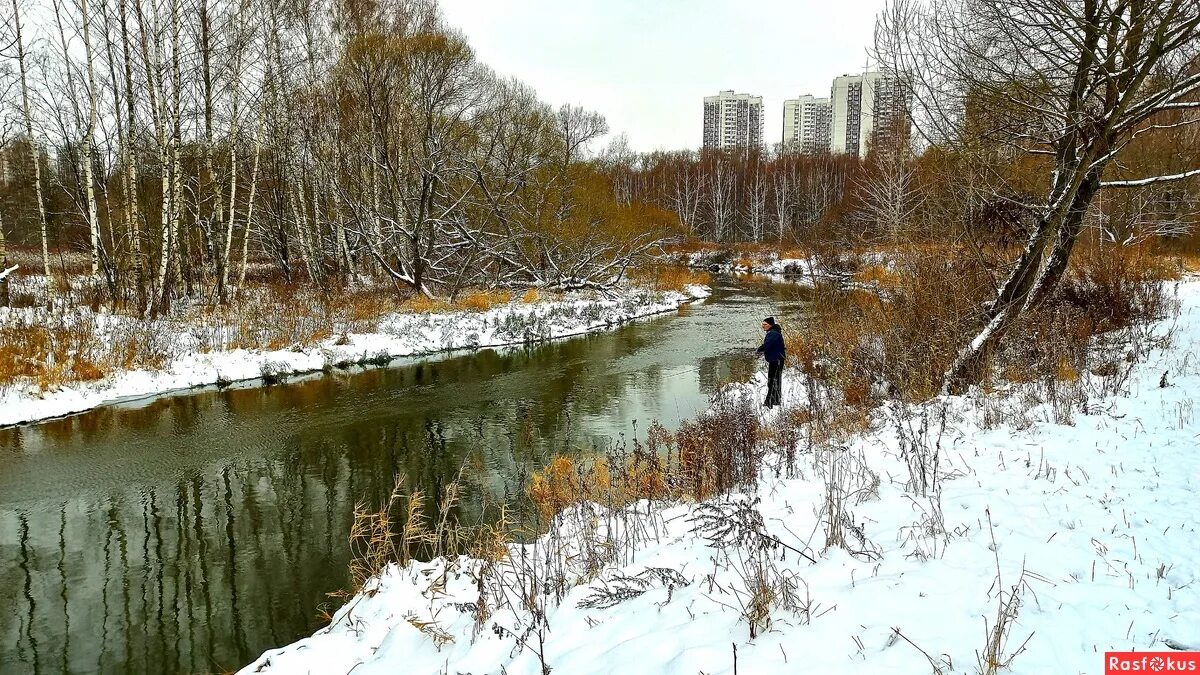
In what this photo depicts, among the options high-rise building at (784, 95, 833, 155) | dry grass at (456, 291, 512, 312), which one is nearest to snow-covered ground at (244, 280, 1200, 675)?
dry grass at (456, 291, 512, 312)

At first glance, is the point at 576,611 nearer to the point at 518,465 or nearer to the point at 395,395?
the point at 518,465

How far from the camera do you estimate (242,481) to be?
25.5 ft

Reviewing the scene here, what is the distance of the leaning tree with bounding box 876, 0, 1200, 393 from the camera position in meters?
5.93

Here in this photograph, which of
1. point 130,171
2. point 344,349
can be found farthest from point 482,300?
point 130,171

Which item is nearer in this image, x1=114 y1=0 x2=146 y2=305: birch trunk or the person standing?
the person standing

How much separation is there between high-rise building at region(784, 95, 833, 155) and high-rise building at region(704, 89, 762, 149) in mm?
7186

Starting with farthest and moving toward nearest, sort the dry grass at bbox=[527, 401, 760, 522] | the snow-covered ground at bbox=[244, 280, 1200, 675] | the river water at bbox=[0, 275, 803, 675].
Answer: the dry grass at bbox=[527, 401, 760, 522] → the river water at bbox=[0, 275, 803, 675] → the snow-covered ground at bbox=[244, 280, 1200, 675]

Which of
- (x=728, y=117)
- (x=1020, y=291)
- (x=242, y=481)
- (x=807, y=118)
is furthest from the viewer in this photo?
(x=807, y=118)

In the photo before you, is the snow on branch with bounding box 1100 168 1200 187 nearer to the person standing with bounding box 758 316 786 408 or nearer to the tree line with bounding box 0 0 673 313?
the person standing with bounding box 758 316 786 408

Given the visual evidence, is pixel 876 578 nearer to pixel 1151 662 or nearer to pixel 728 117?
pixel 1151 662

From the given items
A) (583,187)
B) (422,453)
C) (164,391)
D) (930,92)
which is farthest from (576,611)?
(583,187)

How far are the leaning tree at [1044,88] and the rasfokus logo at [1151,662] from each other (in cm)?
530

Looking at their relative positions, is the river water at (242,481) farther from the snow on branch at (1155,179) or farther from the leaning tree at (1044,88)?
the snow on branch at (1155,179)

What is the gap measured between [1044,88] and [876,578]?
5.89 m
